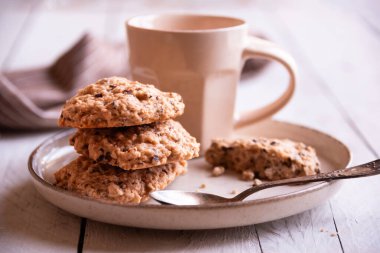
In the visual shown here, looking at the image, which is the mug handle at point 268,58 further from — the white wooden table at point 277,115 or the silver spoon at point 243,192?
the silver spoon at point 243,192

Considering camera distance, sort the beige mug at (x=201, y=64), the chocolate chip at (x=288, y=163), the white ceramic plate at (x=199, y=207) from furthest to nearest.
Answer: the beige mug at (x=201, y=64), the chocolate chip at (x=288, y=163), the white ceramic plate at (x=199, y=207)

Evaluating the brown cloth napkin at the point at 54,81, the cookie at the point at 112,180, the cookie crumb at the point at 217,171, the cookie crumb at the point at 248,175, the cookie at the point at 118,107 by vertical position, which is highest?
the cookie at the point at 118,107

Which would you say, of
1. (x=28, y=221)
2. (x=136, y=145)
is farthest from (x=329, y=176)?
(x=28, y=221)

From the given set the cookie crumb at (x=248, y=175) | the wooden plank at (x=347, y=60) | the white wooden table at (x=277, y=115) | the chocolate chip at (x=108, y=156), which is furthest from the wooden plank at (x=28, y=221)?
the wooden plank at (x=347, y=60)

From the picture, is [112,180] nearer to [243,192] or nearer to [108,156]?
[108,156]

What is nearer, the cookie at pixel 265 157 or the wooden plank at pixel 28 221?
the wooden plank at pixel 28 221

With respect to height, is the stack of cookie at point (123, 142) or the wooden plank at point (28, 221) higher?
the stack of cookie at point (123, 142)

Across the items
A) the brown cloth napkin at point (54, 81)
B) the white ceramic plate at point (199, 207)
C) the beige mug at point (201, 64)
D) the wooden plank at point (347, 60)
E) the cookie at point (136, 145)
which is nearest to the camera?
the white ceramic plate at point (199, 207)

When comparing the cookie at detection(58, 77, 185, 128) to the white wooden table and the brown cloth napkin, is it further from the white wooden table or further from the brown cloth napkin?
the brown cloth napkin
